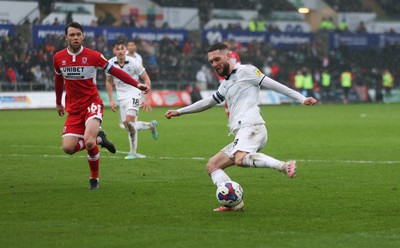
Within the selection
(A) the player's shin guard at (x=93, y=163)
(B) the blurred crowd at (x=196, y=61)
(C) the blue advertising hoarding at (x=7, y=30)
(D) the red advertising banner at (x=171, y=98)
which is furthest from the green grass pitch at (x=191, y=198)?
(D) the red advertising banner at (x=171, y=98)

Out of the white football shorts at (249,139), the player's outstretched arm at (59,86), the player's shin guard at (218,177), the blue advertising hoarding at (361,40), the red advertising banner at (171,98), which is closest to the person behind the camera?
the white football shorts at (249,139)

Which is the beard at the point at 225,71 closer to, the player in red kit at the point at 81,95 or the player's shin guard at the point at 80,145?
the player in red kit at the point at 81,95

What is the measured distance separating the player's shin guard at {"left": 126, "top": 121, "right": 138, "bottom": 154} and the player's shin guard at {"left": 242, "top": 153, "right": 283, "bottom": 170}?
7606mm

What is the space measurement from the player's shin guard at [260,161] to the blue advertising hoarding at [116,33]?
107 feet

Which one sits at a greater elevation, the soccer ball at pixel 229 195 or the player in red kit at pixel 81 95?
the player in red kit at pixel 81 95

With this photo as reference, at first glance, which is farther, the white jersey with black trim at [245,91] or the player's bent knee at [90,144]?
the player's bent knee at [90,144]

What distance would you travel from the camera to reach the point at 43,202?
1126 centimetres

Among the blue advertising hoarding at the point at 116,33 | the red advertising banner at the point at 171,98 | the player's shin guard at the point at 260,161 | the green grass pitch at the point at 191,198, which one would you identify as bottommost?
the red advertising banner at the point at 171,98

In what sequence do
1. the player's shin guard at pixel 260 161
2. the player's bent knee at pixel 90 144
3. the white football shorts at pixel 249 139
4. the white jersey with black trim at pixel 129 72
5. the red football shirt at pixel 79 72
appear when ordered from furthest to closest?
the white jersey with black trim at pixel 129 72 → the red football shirt at pixel 79 72 → the player's bent knee at pixel 90 144 → the white football shorts at pixel 249 139 → the player's shin guard at pixel 260 161

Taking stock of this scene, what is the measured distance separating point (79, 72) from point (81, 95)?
356 mm

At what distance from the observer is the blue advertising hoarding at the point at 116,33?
41.7 metres

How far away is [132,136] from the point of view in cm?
1783

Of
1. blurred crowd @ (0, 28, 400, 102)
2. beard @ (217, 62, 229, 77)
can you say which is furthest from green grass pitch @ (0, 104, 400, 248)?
blurred crowd @ (0, 28, 400, 102)

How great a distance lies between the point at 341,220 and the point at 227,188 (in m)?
1.46
